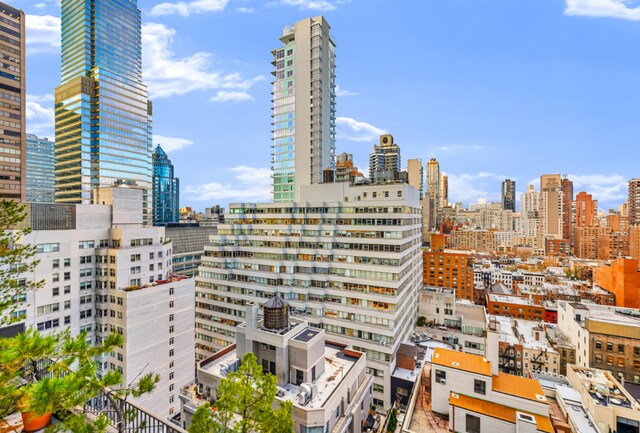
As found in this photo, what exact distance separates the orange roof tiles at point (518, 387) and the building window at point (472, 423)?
380cm

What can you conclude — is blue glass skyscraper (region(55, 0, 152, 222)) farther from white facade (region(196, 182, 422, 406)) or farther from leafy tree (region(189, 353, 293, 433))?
leafy tree (region(189, 353, 293, 433))

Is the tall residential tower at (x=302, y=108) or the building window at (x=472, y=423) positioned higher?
the tall residential tower at (x=302, y=108)

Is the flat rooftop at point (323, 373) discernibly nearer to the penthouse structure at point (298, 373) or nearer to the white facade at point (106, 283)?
the penthouse structure at point (298, 373)

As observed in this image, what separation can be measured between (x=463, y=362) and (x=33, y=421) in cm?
3483

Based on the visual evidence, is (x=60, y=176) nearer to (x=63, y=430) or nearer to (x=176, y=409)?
(x=176, y=409)

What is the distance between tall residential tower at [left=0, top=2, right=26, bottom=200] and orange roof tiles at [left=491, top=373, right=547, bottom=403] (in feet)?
446

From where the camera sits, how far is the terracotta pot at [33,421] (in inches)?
400

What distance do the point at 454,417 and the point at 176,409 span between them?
157ft

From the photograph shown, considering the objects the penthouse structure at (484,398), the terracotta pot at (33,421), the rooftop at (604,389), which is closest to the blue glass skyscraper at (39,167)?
the terracotta pot at (33,421)

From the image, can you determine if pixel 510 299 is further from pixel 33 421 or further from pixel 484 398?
pixel 33 421

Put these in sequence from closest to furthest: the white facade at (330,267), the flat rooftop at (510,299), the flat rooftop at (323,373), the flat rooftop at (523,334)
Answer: the flat rooftop at (323,373) < the white facade at (330,267) < the flat rooftop at (523,334) < the flat rooftop at (510,299)

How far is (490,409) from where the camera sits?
27.8 meters

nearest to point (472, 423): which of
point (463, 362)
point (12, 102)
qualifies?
point (463, 362)

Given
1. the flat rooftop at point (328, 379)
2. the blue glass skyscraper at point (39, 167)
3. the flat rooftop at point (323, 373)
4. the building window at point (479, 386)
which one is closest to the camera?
the building window at point (479, 386)
